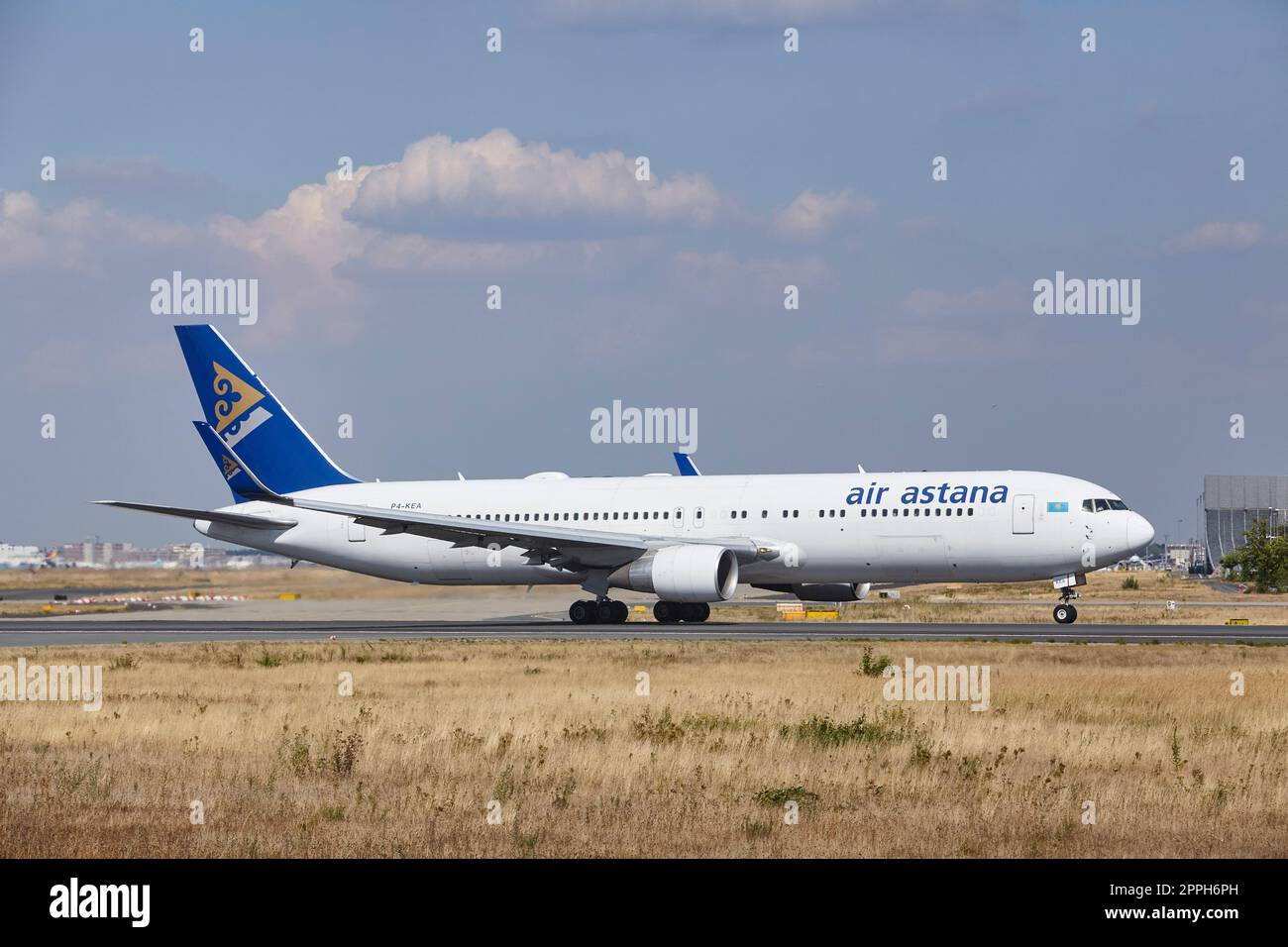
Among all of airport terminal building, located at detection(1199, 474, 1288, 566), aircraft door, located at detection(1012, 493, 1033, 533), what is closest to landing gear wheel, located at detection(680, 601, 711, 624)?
aircraft door, located at detection(1012, 493, 1033, 533)

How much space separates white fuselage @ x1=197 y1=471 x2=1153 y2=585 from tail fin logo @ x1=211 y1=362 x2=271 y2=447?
10.5 feet

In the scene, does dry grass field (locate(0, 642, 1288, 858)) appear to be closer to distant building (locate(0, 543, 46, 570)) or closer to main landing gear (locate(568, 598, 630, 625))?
main landing gear (locate(568, 598, 630, 625))

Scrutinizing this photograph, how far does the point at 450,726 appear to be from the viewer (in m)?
20.1

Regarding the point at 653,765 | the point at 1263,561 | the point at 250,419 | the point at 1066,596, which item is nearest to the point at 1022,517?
the point at 1066,596

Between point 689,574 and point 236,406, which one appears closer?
point 689,574

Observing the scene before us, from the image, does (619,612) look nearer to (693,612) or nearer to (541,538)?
(693,612)

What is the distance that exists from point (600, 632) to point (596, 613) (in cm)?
448

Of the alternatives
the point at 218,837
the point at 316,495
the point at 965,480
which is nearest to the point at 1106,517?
the point at 965,480

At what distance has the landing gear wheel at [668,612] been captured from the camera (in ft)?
148

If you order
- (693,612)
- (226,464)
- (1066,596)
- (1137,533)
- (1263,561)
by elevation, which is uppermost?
(226,464)

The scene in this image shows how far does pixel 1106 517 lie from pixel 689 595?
1108 cm

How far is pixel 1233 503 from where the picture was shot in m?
190
